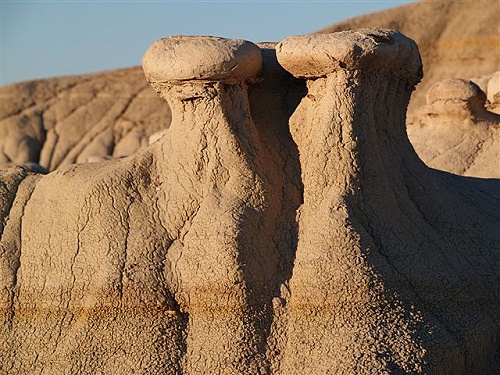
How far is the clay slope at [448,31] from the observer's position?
23312 millimetres

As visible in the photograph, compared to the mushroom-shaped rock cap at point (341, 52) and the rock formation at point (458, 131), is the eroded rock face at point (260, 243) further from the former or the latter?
the rock formation at point (458, 131)

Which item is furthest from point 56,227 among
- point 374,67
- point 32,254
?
point 374,67

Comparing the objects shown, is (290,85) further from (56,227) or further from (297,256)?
(56,227)

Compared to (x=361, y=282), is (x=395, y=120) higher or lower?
higher

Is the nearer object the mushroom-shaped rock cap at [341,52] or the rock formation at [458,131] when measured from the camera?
the mushroom-shaped rock cap at [341,52]

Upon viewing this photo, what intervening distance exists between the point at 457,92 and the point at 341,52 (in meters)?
4.74

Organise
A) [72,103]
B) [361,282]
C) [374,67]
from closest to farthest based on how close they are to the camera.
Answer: [361,282] < [374,67] < [72,103]

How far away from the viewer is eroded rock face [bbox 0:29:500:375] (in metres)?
5.66

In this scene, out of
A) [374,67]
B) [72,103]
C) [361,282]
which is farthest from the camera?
[72,103]

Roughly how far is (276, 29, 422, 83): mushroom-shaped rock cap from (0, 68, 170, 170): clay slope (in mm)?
19761

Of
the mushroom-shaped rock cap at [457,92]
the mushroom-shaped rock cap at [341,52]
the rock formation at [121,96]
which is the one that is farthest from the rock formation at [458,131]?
the rock formation at [121,96]

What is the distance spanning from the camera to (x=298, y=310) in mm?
5691

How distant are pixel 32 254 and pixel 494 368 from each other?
246 centimetres

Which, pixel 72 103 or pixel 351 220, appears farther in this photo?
pixel 72 103
